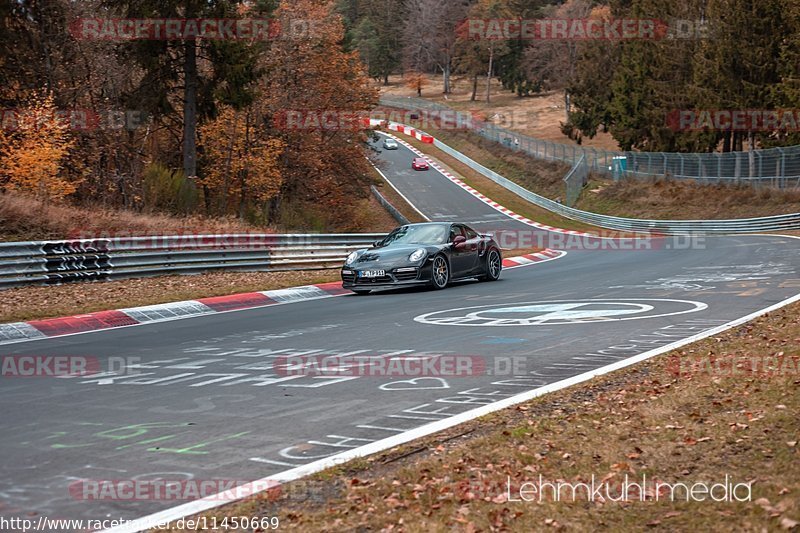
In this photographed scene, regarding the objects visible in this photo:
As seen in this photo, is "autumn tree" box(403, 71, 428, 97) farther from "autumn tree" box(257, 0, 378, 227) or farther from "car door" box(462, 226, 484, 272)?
"car door" box(462, 226, 484, 272)

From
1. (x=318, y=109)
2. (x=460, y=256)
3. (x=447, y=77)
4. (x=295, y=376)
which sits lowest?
(x=295, y=376)

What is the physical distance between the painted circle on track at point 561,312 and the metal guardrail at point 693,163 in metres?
37.3

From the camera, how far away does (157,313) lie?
1497cm

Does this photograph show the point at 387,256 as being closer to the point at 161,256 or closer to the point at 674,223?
the point at 161,256

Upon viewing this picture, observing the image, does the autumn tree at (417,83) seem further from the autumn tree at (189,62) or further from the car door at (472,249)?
the car door at (472,249)

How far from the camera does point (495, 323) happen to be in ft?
42.1

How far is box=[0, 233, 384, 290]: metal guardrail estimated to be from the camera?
16.9 m

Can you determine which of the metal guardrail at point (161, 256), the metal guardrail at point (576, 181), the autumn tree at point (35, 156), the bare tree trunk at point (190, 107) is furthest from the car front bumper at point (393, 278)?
the metal guardrail at point (576, 181)

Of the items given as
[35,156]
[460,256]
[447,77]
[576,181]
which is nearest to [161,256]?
[460,256]

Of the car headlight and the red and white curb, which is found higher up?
the car headlight

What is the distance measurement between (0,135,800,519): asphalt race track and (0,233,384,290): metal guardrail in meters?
4.22

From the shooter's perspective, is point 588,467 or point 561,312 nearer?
point 588,467

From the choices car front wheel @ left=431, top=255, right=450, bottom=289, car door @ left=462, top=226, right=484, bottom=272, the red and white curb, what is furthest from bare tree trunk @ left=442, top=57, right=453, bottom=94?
car front wheel @ left=431, top=255, right=450, bottom=289

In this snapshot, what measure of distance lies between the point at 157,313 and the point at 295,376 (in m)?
6.64
